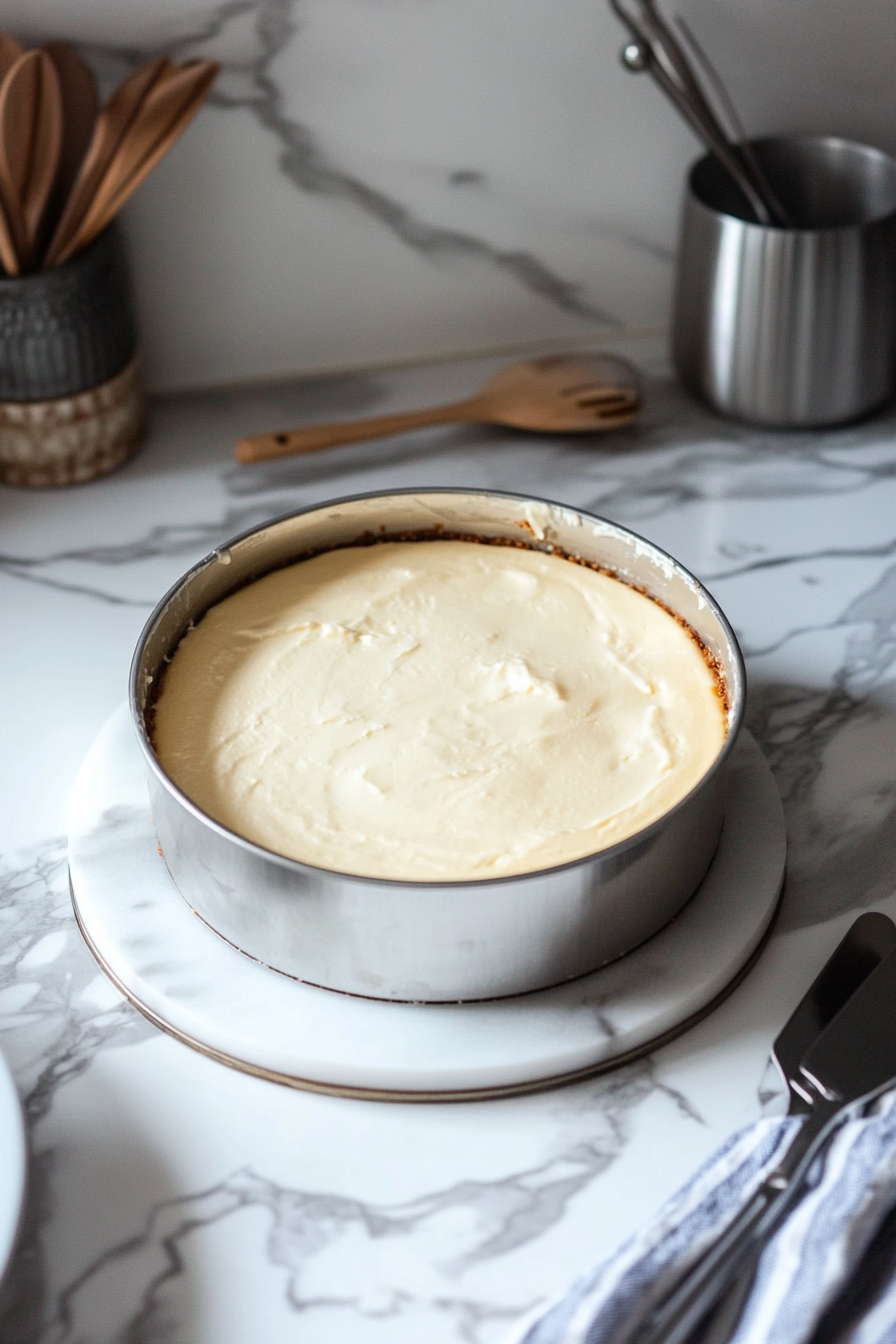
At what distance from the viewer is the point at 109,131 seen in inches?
39.9

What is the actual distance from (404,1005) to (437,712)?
18 centimetres

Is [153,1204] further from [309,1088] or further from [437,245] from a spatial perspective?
[437,245]

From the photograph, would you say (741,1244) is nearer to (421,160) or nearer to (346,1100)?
(346,1100)

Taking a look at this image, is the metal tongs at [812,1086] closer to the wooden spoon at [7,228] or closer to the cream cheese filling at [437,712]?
the cream cheese filling at [437,712]

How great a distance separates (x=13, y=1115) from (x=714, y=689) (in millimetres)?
447

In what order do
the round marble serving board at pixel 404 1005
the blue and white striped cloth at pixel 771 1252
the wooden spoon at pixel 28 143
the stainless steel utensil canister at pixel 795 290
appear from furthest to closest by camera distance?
the stainless steel utensil canister at pixel 795 290, the wooden spoon at pixel 28 143, the round marble serving board at pixel 404 1005, the blue and white striped cloth at pixel 771 1252

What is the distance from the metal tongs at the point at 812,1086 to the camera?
0.59 meters

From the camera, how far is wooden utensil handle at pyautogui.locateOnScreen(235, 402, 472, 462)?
1.12 m

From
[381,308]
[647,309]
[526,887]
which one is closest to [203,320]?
[381,308]

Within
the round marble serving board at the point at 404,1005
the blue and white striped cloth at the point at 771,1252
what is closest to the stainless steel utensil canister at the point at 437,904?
the round marble serving board at the point at 404,1005

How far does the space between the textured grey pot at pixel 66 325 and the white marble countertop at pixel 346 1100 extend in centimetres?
10

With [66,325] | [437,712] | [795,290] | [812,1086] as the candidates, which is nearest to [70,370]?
[66,325]

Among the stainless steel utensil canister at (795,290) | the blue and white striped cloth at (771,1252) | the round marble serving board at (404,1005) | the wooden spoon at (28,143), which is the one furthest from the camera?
the stainless steel utensil canister at (795,290)

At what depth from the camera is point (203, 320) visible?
3.94 ft
